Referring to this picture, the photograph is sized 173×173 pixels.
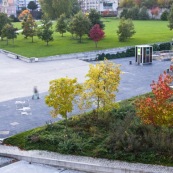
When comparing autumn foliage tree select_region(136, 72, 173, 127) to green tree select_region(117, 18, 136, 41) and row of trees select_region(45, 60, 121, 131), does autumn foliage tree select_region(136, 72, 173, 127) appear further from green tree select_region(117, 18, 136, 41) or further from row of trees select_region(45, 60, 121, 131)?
green tree select_region(117, 18, 136, 41)

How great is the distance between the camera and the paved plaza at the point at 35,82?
16.6 m

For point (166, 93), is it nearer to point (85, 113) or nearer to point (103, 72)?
point (103, 72)

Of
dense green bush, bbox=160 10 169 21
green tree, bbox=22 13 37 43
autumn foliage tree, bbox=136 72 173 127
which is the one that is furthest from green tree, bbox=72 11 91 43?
dense green bush, bbox=160 10 169 21

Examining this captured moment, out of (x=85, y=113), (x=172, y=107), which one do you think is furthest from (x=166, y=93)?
(x=85, y=113)

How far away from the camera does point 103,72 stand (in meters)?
14.9

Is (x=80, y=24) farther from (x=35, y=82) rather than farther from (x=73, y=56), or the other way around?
(x=35, y=82)

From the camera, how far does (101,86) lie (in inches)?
576

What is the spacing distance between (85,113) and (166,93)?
14.5ft

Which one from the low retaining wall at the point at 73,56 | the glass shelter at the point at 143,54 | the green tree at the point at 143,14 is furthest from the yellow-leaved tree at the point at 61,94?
the green tree at the point at 143,14

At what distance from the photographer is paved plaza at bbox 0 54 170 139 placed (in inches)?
652

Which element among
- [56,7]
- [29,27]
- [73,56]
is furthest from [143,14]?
[73,56]

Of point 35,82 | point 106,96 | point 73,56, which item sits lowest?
point 35,82

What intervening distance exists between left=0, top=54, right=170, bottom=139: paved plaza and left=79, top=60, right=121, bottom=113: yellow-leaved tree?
2.47 meters

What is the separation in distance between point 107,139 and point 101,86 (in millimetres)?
2333
